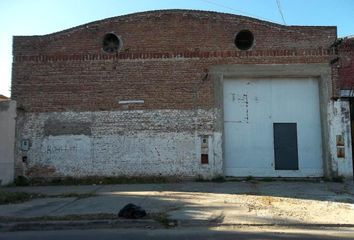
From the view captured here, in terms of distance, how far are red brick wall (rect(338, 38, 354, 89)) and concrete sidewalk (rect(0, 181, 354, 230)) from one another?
3.97 meters

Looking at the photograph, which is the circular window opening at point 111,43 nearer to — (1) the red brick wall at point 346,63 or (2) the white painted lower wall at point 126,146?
(2) the white painted lower wall at point 126,146

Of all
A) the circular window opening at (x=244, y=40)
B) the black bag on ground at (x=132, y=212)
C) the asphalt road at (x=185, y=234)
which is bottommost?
the asphalt road at (x=185, y=234)

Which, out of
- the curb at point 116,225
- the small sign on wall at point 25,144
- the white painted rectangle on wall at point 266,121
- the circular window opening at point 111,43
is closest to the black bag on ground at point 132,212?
the curb at point 116,225

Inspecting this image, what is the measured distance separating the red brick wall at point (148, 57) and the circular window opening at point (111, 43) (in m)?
0.19

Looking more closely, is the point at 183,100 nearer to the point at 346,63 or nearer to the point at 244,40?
the point at 244,40

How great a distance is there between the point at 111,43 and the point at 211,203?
28.0ft

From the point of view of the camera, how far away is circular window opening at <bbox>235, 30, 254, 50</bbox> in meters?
17.1

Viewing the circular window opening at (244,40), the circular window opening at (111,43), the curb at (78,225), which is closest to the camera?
the curb at (78,225)

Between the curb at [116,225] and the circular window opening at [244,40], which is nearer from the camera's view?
the curb at [116,225]

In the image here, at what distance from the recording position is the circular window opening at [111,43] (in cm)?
1740

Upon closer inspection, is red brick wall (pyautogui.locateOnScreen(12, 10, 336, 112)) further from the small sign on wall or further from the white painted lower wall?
the small sign on wall

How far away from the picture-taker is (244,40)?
1731 cm

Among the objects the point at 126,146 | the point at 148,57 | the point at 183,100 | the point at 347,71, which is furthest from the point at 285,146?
the point at 148,57

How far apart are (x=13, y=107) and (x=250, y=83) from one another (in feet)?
29.3
